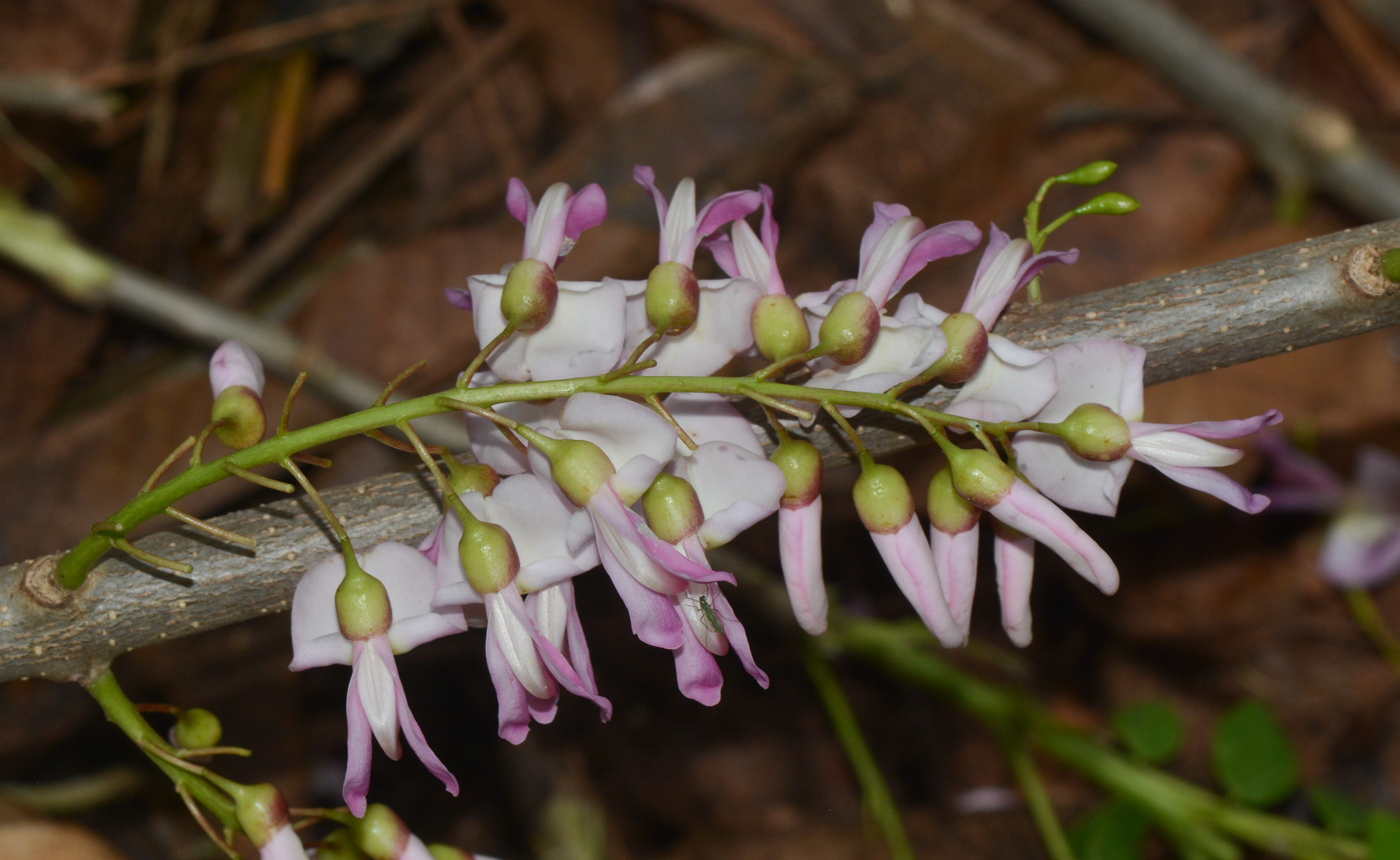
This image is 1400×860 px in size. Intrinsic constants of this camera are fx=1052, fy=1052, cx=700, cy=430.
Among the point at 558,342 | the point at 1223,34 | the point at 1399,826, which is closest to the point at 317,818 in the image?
Result: the point at 558,342

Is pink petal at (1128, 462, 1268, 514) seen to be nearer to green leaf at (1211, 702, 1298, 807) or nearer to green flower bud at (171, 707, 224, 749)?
green flower bud at (171, 707, 224, 749)

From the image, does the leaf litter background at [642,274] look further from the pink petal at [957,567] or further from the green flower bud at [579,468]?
the green flower bud at [579,468]

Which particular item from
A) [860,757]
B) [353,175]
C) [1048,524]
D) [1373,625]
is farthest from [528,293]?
[1373,625]

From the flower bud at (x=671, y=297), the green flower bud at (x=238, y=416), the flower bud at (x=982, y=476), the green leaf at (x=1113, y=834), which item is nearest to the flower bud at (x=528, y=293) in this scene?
the flower bud at (x=671, y=297)

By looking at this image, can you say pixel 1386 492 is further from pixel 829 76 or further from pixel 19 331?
pixel 19 331

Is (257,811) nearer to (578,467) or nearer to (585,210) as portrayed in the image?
(578,467)

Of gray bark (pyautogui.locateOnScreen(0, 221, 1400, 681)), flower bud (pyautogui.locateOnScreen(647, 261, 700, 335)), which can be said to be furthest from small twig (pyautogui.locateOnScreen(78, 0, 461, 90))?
flower bud (pyautogui.locateOnScreen(647, 261, 700, 335))
